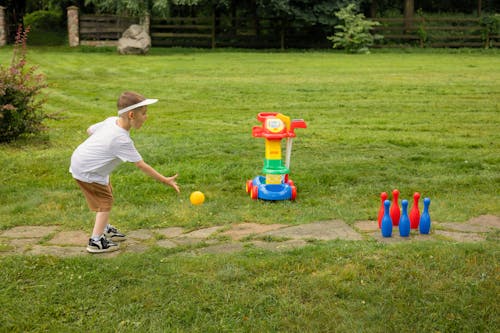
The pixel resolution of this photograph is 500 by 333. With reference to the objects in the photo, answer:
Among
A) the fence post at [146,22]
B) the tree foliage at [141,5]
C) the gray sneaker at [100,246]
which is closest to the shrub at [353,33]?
the tree foliage at [141,5]

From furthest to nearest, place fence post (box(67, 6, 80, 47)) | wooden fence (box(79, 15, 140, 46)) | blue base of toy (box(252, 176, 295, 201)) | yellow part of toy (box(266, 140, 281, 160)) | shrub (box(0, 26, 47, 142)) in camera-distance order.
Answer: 1. wooden fence (box(79, 15, 140, 46))
2. fence post (box(67, 6, 80, 47))
3. shrub (box(0, 26, 47, 142))
4. yellow part of toy (box(266, 140, 281, 160))
5. blue base of toy (box(252, 176, 295, 201))

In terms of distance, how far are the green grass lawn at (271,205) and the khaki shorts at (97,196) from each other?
49cm

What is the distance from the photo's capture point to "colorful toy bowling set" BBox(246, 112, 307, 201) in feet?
21.2

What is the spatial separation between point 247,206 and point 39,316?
8.45 feet

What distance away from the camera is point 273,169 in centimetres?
657

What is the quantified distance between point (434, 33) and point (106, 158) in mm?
24662

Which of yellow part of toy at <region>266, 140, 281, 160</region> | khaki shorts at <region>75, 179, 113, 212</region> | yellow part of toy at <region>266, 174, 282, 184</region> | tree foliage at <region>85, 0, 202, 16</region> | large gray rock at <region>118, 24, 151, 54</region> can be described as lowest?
yellow part of toy at <region>266, 174, 282, 184</region>

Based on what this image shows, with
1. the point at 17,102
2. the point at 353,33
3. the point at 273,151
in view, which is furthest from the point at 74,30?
the point at 273,151

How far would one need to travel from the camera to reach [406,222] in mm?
5309

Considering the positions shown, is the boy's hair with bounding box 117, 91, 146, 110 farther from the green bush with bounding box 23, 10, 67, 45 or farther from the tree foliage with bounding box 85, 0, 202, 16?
the green bush with bounding box 23, 10, 67, 45

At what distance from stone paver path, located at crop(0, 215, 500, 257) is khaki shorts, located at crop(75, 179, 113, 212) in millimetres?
329

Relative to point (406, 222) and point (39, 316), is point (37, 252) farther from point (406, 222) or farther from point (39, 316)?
point (406, 222)

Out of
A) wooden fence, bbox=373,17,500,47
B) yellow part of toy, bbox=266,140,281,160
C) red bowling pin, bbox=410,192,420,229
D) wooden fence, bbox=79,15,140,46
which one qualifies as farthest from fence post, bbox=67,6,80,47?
red bowling pin, bbox=410,192,420,229

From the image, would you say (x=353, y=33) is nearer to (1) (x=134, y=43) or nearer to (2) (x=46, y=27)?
(1) (x=134, y=43)
